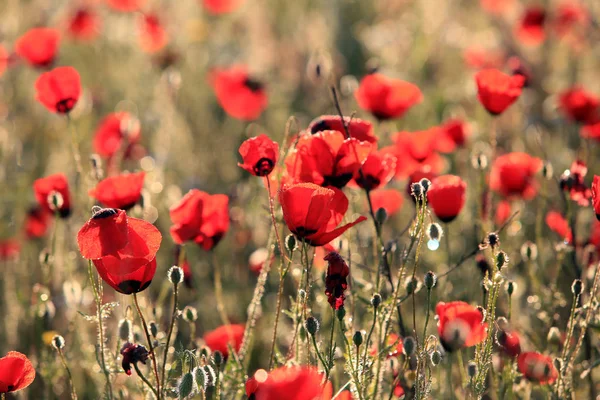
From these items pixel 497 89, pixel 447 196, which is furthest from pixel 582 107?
pixel 447 196

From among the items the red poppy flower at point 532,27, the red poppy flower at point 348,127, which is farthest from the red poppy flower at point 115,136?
the red poppy flower at point 532,27

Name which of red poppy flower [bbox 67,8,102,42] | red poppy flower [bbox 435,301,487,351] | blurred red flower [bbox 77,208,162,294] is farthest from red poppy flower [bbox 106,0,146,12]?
red poppy flower [bbox 435,301,487,351]

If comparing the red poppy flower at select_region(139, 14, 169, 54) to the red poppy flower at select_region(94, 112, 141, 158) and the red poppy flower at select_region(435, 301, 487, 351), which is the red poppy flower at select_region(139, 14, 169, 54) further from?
the red poppy flower at select_region(435, 301, 487, 351)

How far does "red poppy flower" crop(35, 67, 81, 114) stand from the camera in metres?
2.57

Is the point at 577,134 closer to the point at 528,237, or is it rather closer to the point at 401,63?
the point at 528,237

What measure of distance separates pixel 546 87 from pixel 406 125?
1.28 metres

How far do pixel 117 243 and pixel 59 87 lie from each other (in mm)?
1123

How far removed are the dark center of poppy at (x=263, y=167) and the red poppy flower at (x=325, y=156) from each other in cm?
6

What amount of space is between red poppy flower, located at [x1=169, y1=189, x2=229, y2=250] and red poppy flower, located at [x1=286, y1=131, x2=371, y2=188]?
35 cm

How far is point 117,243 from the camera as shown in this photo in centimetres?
162

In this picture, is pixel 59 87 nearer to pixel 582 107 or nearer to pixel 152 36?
pixel 582 107

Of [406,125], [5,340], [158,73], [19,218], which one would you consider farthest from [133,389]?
[158,73]

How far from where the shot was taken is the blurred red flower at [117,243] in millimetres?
1623

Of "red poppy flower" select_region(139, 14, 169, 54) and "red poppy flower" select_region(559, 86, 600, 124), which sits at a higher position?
"red poppy flower" select_region(139, 14, 169, 54)
